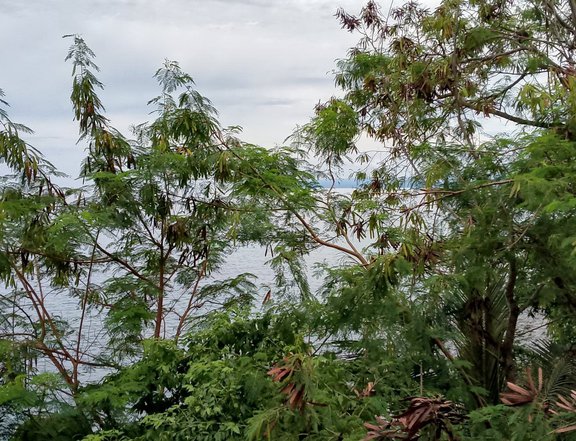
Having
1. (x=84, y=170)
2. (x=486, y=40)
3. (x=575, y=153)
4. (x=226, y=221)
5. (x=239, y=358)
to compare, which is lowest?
(x=239, y=358)

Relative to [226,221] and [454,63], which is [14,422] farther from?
[454,63]

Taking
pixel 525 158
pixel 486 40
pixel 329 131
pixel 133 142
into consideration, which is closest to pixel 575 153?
pixel 525 158

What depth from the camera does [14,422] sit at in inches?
154

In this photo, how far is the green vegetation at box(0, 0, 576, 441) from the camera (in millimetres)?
2775

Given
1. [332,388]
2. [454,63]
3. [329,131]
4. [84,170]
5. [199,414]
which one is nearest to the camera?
[332,388]

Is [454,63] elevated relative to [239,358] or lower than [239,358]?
elevated

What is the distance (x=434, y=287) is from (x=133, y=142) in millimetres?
2347

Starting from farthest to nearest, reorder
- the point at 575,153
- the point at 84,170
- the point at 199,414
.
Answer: the point at 84,170
the point at 199,414
the point at 575,153

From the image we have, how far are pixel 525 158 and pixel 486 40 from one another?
5.06 feet

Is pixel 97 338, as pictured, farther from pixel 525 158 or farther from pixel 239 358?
pixel 525 158

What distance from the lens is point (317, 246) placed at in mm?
4219

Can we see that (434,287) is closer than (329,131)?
Yes

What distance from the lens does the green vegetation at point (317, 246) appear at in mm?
2775

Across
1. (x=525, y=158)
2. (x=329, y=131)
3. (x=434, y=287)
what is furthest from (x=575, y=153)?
(x=329, y=131)
